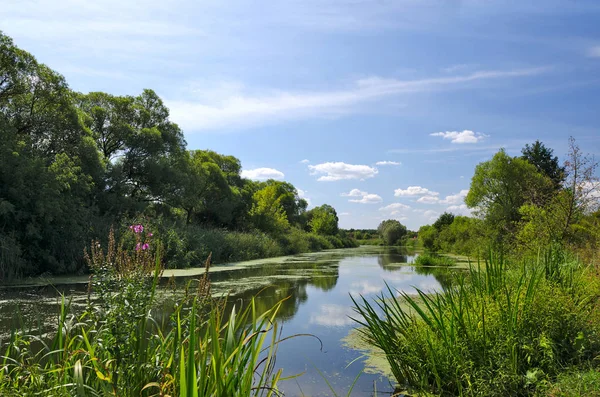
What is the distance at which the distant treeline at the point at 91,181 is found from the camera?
34.8 ft

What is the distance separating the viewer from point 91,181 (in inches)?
635

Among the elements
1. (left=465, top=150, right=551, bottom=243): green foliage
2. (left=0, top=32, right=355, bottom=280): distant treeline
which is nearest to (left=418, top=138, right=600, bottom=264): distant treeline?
(left=465, top=150, right=551, bottom=243): green foliage

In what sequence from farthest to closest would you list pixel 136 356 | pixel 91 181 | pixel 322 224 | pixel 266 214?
pixel 322 224 → pixel 266 214 → pixel 91 181 → pixel 136 356

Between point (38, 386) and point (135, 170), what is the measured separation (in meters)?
18.7

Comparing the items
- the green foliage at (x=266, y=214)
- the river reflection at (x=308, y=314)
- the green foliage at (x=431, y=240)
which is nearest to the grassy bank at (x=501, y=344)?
the river reflection at (x=308, y=314)

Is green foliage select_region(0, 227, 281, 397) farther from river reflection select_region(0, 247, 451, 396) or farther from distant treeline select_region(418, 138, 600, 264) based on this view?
distant treeline select_region(418, 138, 600, 264)

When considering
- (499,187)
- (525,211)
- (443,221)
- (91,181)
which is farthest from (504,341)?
(443,221)

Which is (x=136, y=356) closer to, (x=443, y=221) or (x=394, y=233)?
(x=443, y=221)

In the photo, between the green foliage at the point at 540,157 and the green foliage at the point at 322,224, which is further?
the green foliage at the point at 322,224

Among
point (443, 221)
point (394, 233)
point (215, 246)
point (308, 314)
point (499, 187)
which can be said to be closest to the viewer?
point (308, 314)

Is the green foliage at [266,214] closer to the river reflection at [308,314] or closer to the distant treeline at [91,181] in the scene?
the distant treeline at [91,181]

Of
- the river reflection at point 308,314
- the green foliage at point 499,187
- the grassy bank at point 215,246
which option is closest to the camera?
the river reflection at point 308,314

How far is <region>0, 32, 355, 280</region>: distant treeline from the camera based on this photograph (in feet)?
34.8

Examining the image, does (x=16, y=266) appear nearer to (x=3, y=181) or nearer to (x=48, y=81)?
(x=3, y=181)
